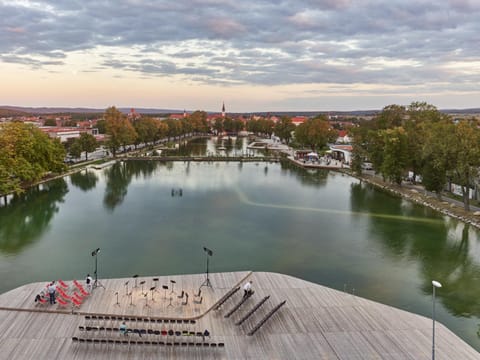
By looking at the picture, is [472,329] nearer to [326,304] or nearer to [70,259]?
[326,304]

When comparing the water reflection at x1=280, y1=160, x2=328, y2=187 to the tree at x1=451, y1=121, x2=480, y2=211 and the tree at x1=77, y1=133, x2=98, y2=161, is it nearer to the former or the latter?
the tree at x1=451, y1=121, x2=480, y2=211

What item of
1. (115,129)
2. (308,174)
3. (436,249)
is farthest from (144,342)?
(115,129)

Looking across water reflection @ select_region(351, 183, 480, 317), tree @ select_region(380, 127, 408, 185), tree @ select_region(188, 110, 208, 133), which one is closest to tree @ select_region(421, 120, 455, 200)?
water reflection @ select_region(351, 183, 480, 317)

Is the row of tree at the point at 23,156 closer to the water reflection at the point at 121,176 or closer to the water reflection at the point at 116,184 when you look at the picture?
the water reflection at the point at 116,184

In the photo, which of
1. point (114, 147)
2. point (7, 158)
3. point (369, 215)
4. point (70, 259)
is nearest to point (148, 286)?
point (70, 259)

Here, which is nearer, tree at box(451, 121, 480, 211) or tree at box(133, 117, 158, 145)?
tree at box(451, 121, 480, 211)

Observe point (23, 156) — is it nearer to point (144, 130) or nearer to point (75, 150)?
point (75, 150)

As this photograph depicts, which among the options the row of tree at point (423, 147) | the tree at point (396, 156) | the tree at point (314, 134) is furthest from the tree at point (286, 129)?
the tree at point (396, 156)
